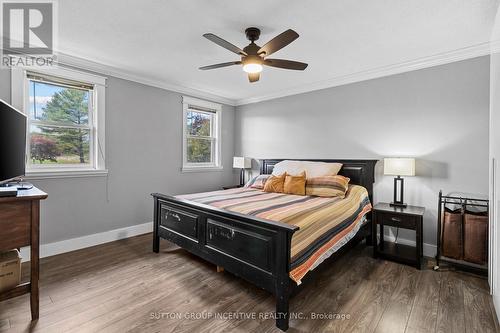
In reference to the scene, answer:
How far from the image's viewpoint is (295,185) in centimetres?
340

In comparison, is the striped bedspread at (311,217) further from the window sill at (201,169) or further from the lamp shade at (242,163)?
the lamp shade at (242,163)

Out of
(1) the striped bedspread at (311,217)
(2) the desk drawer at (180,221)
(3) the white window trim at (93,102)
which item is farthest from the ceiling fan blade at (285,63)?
(3) the white window trim at (93,102)

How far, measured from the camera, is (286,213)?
7.23ft

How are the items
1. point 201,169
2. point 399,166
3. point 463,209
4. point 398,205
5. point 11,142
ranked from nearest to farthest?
1. point 11,142
2. point 463,209
3. point 399,166
4. point 398,205
5. point 201,169

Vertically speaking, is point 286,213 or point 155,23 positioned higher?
point 155,23

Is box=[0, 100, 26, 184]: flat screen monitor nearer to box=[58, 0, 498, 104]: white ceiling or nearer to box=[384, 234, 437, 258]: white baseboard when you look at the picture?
box=[58, 0, 498, 104]: white ceiling

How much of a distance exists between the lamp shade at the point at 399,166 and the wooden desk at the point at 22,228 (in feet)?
11.7

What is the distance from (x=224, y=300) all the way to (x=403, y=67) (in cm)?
354

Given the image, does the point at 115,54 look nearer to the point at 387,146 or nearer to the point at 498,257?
the point at 387,146

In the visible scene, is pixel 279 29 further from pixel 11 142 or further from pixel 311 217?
pixel 11 142

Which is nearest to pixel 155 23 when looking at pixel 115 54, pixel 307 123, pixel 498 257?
pixel 115 54

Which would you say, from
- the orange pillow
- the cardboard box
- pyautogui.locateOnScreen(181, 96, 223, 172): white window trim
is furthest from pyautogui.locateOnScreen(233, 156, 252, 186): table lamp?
the cardboard box

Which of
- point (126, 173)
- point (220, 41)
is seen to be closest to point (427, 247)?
point (220, 41)

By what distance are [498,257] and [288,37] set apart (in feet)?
7.59
